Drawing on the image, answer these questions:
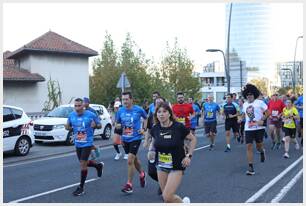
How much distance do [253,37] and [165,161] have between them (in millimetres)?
105818

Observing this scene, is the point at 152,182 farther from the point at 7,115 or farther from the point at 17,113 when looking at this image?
the point at 17,113

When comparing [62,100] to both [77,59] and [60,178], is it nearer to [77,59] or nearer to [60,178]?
[77,59]

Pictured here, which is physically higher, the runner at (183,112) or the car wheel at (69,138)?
the runner at (183,112)

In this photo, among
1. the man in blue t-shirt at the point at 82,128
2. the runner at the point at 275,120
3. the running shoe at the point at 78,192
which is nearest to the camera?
the running shoe at the point at 78,192

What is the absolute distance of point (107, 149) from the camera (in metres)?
16.2

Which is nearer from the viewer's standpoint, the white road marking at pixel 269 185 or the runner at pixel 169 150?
the runner at pixel 169 150

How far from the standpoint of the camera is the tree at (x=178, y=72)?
45.9m

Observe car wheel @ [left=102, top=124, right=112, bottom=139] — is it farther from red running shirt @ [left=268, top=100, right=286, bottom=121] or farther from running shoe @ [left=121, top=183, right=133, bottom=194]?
running shoe @ [left=121, top=183, right=133, bottom=194]

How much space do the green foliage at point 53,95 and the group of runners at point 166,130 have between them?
71.2 ft

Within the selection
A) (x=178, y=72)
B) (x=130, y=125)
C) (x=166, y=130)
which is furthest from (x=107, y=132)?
Answer: (x=178, y=72)

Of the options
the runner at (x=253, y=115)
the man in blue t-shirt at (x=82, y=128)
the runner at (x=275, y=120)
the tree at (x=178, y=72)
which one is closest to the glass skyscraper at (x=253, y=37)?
the tree at (x=178, y=72)

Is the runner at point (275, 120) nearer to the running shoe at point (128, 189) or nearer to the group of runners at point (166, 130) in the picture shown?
the group of runners at point (166, 130)

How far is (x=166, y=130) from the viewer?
5988 millimetres

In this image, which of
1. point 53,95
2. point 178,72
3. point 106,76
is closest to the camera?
point 53,95
